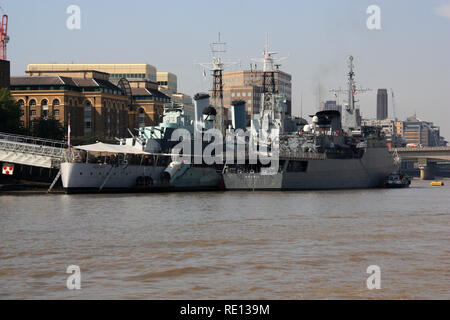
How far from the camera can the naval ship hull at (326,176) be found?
72.3 m

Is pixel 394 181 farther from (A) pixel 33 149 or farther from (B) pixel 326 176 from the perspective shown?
(A) pixel 33 149

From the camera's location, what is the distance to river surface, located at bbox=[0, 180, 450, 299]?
62.7 feet

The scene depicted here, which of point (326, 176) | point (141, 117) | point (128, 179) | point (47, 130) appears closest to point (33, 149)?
point (128, 179)

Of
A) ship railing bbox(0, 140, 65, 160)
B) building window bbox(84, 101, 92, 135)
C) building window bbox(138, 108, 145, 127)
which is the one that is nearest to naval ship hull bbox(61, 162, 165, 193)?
ship railing bbox(0, 140, 65, 160)

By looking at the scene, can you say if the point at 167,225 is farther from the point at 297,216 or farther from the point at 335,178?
the point at 335,178

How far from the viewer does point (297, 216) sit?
4053cm

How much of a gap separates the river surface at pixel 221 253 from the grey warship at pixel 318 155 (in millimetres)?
28568

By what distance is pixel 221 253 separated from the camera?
25.4 m

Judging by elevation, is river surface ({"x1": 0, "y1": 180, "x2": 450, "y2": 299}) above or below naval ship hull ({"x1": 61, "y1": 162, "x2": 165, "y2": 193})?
below

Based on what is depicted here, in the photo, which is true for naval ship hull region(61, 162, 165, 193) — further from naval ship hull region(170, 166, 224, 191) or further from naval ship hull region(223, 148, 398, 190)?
naval ship hull region(223, 148, 398, 190)

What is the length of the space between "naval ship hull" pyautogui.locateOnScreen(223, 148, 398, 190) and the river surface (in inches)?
1098

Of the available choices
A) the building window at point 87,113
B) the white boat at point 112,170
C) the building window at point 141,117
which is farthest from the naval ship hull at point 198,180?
the building window at point 141,117

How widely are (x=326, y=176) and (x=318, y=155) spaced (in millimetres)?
2580
